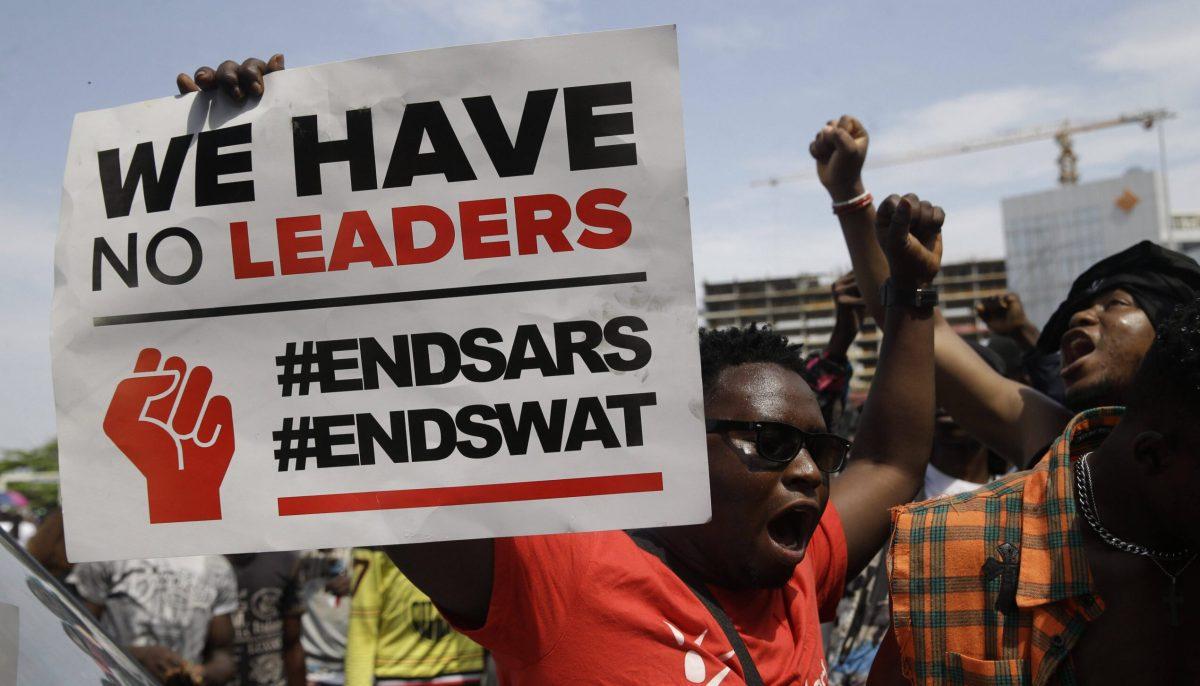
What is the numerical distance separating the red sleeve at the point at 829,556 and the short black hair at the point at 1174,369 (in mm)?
738

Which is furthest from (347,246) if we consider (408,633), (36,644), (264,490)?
(408,633)

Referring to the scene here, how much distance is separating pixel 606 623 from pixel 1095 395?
164 cm

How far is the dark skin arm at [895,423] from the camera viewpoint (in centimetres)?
227

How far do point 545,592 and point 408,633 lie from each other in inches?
145

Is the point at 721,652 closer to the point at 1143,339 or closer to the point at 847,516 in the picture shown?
the point at 847,516

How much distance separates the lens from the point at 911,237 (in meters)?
2.22

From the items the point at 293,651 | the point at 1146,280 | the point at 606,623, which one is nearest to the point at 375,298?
the point at 606,623

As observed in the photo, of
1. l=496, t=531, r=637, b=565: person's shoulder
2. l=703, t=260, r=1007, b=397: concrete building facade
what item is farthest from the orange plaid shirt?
l=703, t=260, r=1007, b=397: concrete building facade

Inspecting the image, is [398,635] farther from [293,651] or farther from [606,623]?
[606,623]

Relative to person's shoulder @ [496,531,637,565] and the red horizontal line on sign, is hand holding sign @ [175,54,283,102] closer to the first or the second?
the red horizontal line on sign

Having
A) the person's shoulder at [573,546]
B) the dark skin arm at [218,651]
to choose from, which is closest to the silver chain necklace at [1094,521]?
the person's shoulder at [573,546]

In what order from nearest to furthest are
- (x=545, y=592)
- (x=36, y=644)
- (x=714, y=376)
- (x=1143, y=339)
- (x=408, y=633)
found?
(x=36, y=644)
(x=545, y=592)
(x=714, y=376)
(x=1143, y=339)
(x=408, y=633)

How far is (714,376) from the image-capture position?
83.0 inches

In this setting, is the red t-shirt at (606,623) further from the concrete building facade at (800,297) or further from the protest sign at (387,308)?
the concrete building facade at (800,297)
